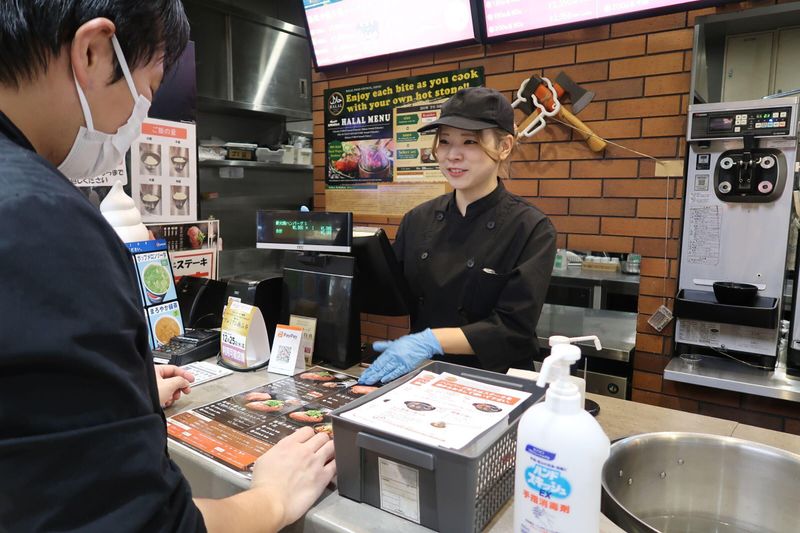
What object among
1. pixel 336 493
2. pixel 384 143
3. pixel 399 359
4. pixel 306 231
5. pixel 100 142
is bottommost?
pixel 336 493

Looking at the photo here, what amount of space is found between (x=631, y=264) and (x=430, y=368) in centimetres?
194

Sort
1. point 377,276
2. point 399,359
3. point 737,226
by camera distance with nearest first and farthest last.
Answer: point 399,359, point 377,276, point 737,226

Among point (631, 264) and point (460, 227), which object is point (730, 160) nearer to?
point (631, 264)

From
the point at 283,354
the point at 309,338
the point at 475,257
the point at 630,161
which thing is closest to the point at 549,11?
the point at 630,161

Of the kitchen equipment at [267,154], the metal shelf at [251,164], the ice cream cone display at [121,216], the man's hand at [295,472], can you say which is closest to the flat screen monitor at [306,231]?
the ice cream cone display at [121,216]

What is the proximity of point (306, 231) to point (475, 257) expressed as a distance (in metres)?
0.63

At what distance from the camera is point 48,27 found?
644 mm

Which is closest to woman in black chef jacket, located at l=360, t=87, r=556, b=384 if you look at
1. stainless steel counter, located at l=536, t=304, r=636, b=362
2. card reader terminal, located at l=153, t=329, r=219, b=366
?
card reader terminal, located at l=153, t=329, r=219, b=366

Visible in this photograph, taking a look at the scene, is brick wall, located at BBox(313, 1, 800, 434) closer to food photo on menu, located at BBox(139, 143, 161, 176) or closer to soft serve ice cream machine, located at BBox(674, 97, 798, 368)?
soft serve ice cream machine, located at BBox(674, 97, 798, 368)

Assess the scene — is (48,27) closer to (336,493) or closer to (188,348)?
(336,493)

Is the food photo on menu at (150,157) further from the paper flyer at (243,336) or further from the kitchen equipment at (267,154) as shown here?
the kitchen equipment at (267,154)

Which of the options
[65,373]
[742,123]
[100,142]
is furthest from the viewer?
[742,123]

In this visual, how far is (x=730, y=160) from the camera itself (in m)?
2.37

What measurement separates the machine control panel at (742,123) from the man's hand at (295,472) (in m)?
2.17
